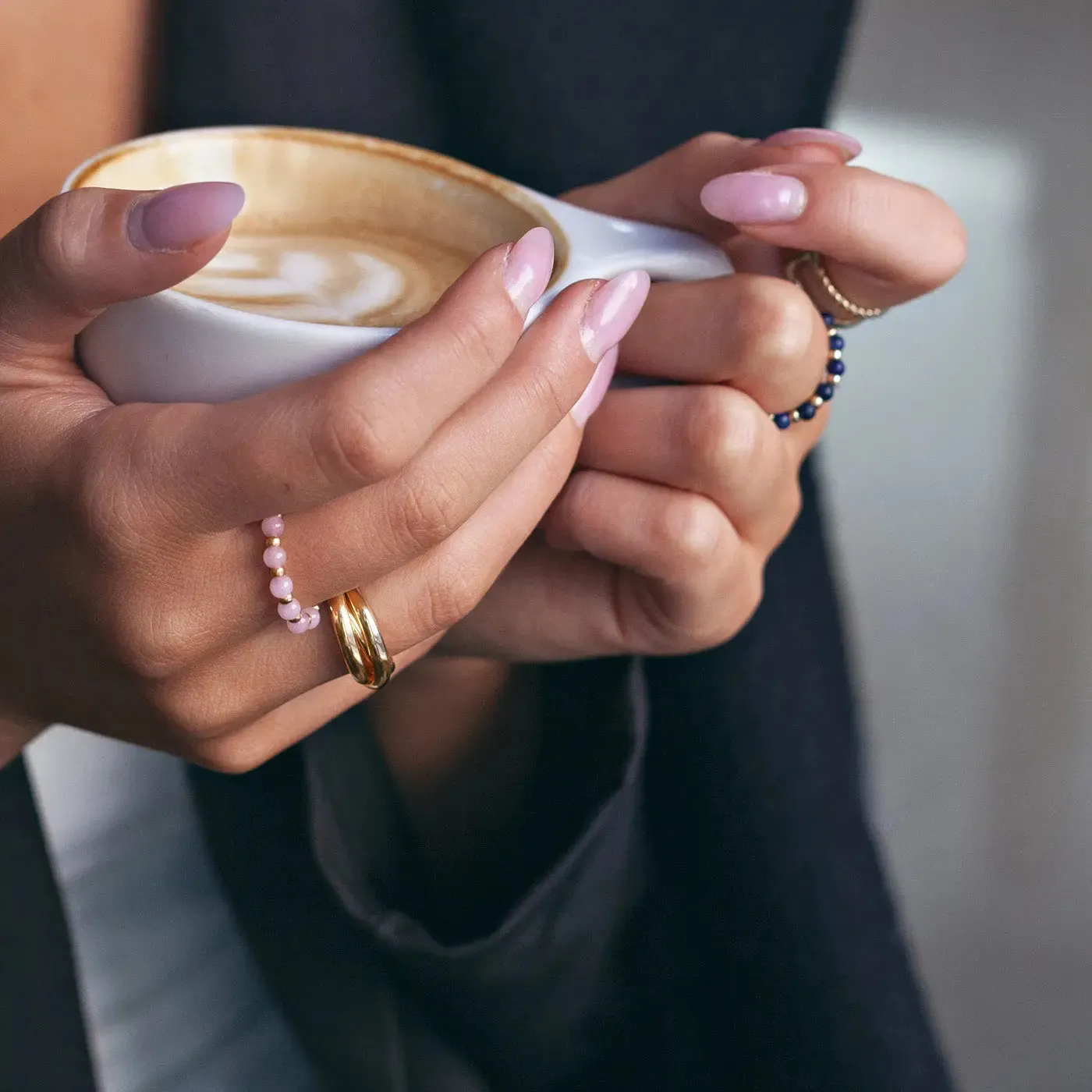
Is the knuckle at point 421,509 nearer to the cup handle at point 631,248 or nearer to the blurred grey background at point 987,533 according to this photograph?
the cup handle at point 631,248

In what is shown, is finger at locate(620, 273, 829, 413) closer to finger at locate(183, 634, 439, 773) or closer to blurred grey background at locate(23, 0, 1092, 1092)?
finger at locate(183, 634, 439, 773)

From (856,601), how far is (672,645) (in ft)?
2.53

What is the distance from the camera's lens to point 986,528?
47.1 inches

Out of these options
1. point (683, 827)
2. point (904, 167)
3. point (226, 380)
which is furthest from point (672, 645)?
point (904, 167)

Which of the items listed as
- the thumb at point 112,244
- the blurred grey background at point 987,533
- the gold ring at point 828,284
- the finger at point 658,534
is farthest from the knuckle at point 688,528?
the blurred grey background at point 987,533

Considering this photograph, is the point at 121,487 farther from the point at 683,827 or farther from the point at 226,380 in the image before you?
the point at 683,827

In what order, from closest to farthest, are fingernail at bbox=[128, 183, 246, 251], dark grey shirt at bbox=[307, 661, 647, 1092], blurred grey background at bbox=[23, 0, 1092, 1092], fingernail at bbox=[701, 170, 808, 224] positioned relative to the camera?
fingernail at bbox=[128, 183, 246, 251] → fingernail at bbox=[701, 170, 808, 224] → dark grey shirt at bbox=[307, 661, 647, 1092] → blurred grey background at bbox=[23, 0, 1092, 1092]

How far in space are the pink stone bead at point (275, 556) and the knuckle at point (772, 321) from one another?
0.19 m

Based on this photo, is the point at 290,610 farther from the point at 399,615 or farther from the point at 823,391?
the point at 823,391

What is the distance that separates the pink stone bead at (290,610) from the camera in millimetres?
323

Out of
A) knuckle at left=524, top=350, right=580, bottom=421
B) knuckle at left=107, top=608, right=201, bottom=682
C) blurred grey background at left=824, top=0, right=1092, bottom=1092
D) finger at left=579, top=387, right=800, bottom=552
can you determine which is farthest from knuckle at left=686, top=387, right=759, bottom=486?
blurred grey background at left=824, top=0, right=1092, bottom=1092

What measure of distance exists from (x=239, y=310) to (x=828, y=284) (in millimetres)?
259

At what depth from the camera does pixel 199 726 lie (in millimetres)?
373

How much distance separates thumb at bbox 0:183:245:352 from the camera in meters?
0.27
